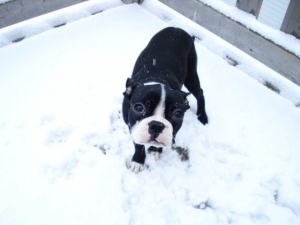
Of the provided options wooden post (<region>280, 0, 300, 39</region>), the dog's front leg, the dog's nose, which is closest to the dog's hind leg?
the dog's front leg

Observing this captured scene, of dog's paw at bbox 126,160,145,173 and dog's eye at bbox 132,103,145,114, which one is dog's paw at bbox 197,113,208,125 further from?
dog's eye at bbox 132,103,145,114

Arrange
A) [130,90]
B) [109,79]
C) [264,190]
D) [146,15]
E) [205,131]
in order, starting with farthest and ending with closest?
1. [146,15]
2. [109,79]
3. [205,131]
4. [264,190]
5. [130,90]

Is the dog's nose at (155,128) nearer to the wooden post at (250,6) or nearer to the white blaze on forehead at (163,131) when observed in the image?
the white blaze on forehead at (163,131)

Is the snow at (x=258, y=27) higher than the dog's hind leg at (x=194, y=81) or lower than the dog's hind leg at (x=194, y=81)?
higher

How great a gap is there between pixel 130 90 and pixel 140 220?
117 centimetres

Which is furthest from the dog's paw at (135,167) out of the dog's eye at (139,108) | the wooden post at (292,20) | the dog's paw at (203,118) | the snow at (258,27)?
the wooden post at (292,20)

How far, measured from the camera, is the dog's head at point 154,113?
2291mm

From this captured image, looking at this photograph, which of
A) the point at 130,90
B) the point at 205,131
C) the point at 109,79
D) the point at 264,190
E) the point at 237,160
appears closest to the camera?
the point at 130,90

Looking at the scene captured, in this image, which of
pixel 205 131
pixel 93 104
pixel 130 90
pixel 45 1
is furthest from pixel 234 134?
pixel 45 1

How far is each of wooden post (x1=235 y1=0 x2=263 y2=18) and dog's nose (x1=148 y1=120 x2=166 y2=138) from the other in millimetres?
2196

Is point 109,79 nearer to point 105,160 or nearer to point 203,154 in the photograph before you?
point 105,160

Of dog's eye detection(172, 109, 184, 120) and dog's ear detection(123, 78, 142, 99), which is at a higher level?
dog's ear detection(123, 78, 142, 99)

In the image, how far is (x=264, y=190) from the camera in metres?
2.92

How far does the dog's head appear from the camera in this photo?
229 cm
